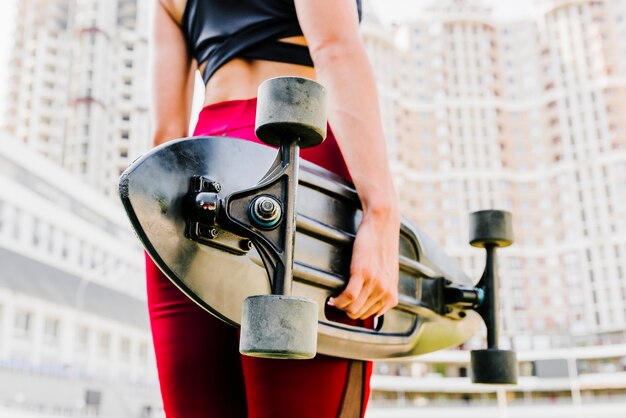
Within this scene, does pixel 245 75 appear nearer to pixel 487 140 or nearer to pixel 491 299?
pixel 491 299

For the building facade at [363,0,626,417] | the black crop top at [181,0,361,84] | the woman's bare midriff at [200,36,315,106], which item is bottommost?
the woman's bare midriff at [200,36,315,106]

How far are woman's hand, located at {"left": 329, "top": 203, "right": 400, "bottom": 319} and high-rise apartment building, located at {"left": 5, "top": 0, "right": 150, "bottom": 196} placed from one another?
4421 cm

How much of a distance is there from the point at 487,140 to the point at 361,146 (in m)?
51.5

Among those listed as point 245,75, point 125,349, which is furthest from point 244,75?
point 125,349

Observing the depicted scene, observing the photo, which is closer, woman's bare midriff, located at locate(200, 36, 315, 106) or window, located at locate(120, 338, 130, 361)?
woman's bare midriff, located at locate(200, 36, 315, 106)

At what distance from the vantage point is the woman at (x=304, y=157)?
2.35ft

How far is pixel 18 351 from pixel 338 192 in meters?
26.1

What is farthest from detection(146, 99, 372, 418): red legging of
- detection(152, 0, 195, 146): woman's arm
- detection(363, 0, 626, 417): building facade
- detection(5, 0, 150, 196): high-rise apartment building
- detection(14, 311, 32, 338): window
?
detection(5, 0, 150, 196): high-rise apartment building

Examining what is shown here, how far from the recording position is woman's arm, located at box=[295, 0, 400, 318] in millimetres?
732

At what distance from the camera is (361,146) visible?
0.75m

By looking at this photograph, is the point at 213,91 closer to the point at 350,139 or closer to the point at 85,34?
the point at 350,139

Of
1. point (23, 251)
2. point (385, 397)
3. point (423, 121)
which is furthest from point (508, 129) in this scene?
point (23, 251)

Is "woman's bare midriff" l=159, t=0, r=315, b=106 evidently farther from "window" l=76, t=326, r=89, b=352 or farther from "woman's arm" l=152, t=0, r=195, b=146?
"window" l=76, t=326, r=89, b=352

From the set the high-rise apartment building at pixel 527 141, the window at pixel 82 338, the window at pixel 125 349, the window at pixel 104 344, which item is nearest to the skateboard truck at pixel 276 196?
the window at pixel 82 338
